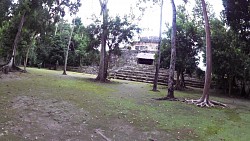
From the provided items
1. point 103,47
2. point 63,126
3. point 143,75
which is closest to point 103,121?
point 63,126

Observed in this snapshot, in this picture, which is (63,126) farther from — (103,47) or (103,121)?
(103,47)

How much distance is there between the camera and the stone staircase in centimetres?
2589

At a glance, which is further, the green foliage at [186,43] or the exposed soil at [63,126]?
the green foliage at [186,43]

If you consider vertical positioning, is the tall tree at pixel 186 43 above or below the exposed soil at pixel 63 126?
above

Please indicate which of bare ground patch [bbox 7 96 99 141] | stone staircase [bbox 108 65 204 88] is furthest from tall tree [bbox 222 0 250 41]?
stone staircase [bbox 108 65 204 88]

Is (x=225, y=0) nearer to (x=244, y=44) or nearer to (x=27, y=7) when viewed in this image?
(x=244, y=44)

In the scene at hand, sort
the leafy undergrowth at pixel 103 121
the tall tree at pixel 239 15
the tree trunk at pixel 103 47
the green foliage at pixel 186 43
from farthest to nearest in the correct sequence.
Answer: the tree trunk at pixel 103 47 → the green foliage at pixel 186 43 → the tall tree at pixel 239 15 → the leafy undergrowth at pixel 103 121

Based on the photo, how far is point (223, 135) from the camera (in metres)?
7.12

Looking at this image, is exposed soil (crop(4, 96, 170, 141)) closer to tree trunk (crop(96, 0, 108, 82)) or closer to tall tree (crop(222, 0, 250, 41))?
tall tree (crop(222, 0, 250, 41))

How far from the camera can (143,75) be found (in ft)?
91.2

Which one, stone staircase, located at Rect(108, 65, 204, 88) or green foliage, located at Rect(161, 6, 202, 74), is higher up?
green foliage, located at Rect(161, 6, 202, 74)

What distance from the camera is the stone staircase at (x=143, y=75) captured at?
25.9 metres

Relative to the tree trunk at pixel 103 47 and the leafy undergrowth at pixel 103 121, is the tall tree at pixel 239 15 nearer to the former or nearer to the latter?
the leafy undergrowth at pixel 103 121

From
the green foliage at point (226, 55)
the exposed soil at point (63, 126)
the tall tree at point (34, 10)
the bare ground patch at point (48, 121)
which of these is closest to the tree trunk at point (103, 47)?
the tall tree at point (34, 10)
